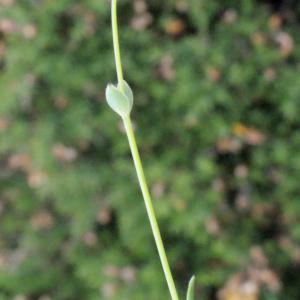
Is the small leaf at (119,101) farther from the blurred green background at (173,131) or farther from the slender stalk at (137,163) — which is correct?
the blurred green background at (173,131)

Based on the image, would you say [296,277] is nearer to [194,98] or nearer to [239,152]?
[239,152]

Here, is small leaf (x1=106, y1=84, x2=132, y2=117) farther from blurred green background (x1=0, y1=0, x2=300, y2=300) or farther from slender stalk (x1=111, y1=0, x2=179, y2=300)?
blurred green background (x1=0, y1=0, x2=300, y2=300)

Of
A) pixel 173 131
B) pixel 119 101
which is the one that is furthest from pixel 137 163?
pixel 173 131

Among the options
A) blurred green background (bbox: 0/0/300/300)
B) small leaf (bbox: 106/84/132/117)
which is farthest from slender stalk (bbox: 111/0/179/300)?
blurred green background (bbox: 0/0/300/300)

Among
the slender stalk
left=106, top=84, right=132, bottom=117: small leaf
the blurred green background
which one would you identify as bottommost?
the slender stalk

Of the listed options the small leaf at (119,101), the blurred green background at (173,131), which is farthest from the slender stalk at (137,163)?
the blurred green background at (173,131)

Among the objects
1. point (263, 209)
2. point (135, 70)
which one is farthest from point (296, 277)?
point (135, 70)
